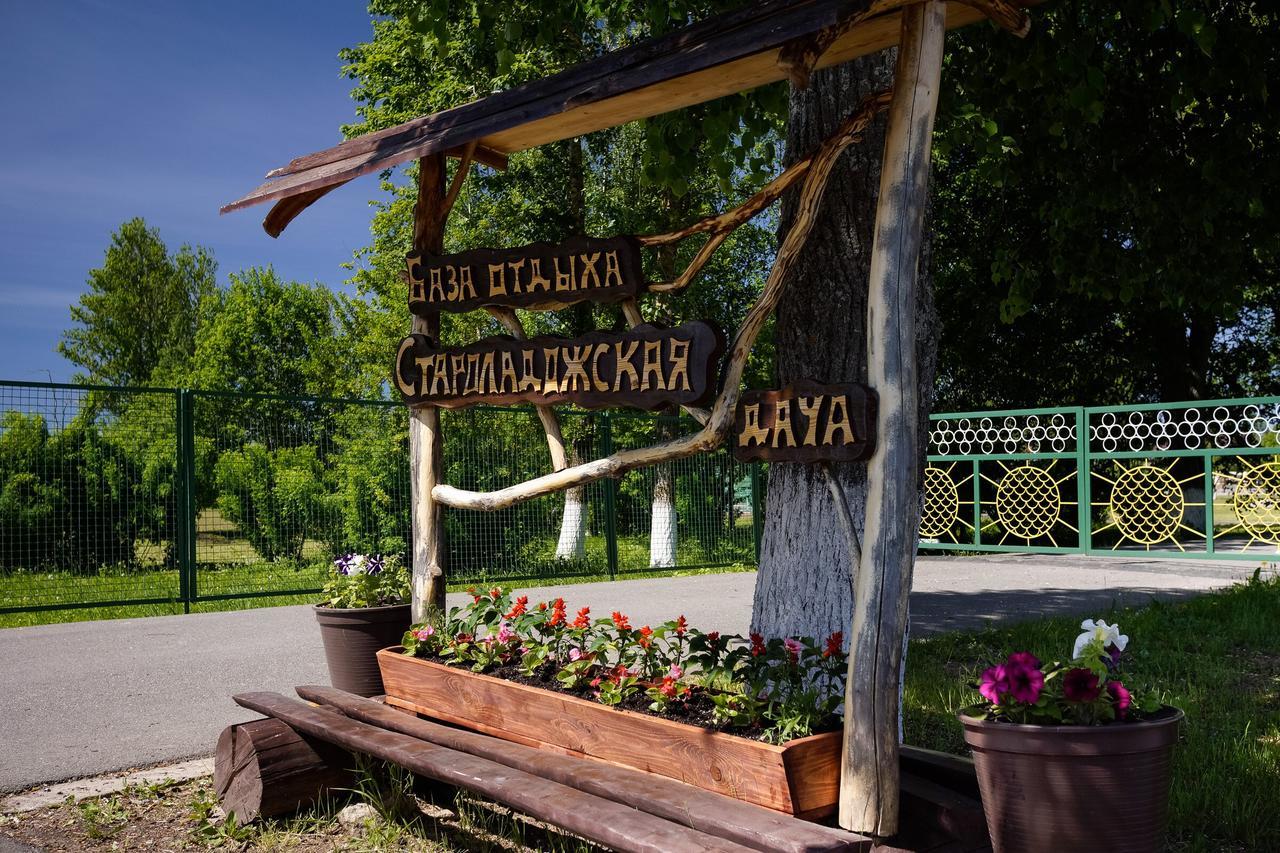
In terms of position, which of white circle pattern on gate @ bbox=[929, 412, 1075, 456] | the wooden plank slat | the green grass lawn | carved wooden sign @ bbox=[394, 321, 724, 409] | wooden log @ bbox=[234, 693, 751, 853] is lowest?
the green grass lawn

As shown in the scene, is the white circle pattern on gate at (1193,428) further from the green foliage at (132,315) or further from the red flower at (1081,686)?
the green foliage at (132,315)

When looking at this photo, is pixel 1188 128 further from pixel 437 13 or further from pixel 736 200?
pixel 736 200

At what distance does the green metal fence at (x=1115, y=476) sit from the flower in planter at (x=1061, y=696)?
1095 cm

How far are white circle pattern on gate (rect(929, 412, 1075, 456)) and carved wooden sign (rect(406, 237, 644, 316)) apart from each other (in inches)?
456

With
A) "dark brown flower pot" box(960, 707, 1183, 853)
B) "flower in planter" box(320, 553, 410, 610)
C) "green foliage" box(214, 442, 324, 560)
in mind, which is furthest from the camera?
"green foliage" box(214, 442, 324, 560)

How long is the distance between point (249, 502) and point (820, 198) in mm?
9779

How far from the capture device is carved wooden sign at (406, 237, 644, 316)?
13.1 ft

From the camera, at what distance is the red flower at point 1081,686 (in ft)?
8.96

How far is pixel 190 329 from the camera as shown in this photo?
156 ft

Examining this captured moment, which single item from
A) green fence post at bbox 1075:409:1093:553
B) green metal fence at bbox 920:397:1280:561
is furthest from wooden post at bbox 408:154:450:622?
green fence post at bbox 1075:409:1093:553

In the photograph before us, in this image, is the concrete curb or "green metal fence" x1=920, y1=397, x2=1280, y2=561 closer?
the concrete curb

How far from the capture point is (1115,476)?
1653cm

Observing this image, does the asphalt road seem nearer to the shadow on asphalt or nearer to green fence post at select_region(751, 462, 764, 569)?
the shadow on asphalt

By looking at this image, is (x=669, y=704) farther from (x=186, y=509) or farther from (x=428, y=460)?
(x=186, y=509)
